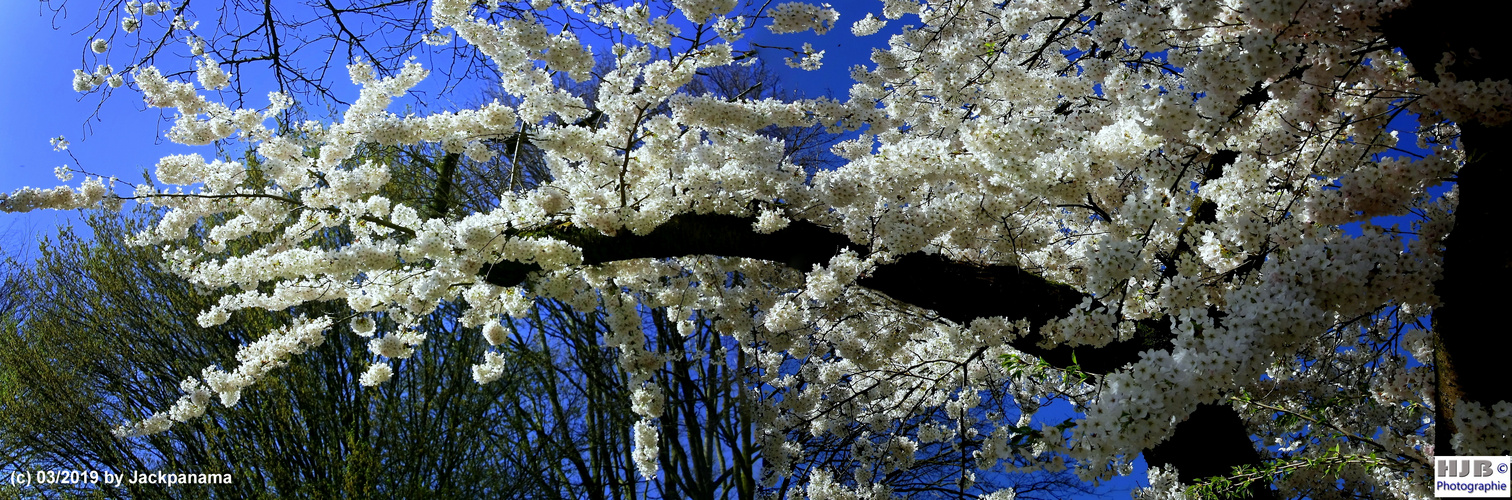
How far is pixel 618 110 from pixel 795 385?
9.31 ft

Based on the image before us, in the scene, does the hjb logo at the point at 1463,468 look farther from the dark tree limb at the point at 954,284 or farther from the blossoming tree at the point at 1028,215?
the dark tree limb at the point at 954,284

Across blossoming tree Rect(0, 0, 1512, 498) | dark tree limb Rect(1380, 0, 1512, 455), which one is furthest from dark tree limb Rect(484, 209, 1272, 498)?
dark tree limb Rect(1380, 0, 1512, 455)

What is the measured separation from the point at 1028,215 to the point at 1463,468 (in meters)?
1.88

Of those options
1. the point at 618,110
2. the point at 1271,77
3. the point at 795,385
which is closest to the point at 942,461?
the point at 795,385

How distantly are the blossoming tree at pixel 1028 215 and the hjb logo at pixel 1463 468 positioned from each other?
0.11 ft

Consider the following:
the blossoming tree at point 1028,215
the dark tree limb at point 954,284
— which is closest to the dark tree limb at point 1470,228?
the blossoming tree at point 1028,215

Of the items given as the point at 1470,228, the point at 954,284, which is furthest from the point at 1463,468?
the point at 954,284

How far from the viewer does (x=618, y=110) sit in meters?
3.36

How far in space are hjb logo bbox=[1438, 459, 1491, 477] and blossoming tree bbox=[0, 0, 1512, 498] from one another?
34 mm

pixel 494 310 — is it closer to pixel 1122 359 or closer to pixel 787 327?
pixel 787 327

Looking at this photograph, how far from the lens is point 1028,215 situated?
365cm

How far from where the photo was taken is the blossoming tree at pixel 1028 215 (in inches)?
80.7

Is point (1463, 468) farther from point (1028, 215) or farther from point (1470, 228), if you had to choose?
point (1028, 215)

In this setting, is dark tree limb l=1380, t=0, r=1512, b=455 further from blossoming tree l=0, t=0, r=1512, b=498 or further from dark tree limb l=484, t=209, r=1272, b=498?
dark tree limb l=484, t=209, r=1272, b=498
